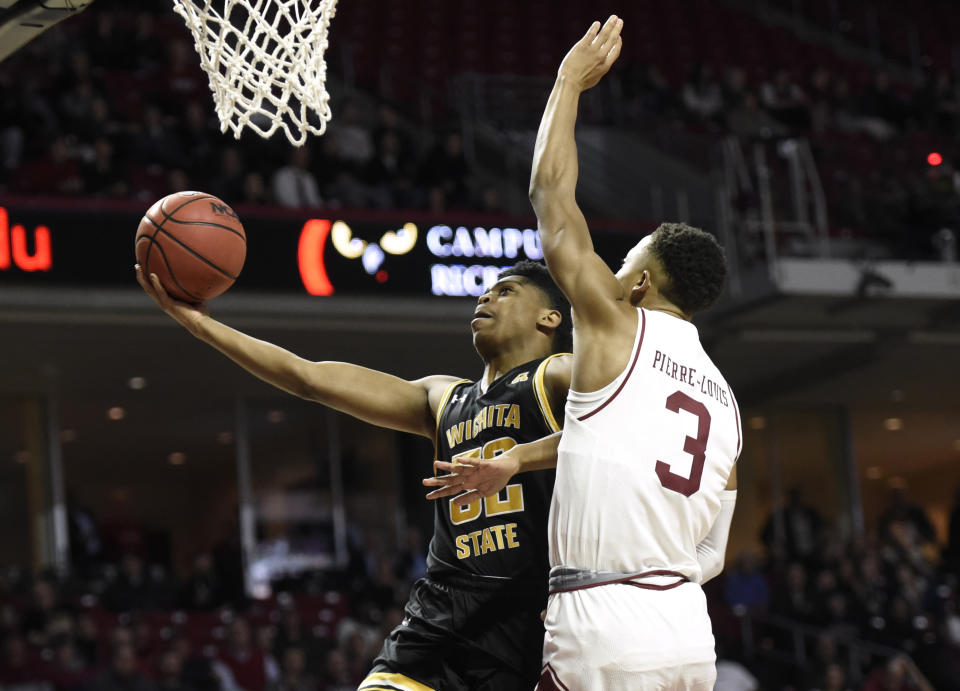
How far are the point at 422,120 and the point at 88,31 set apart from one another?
3298 millimetres

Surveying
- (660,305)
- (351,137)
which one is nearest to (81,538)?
(351,137)

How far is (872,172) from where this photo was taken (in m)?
13.1

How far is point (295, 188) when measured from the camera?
37.5ft

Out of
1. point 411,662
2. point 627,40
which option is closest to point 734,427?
point 411,662

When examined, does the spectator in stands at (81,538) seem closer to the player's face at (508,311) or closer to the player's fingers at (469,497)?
the player's face at (508,311)

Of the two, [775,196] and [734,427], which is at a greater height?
[775,196]

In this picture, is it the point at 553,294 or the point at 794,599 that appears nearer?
the point at 553,294

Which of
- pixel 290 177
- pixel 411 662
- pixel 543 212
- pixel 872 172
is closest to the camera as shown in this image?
pixel 543 212

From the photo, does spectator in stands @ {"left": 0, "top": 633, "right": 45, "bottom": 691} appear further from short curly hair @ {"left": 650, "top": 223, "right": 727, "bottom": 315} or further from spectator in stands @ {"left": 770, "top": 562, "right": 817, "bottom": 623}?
short curly hair @ {"left": 650, "top": 223, "right": 727, "bottom": 315}

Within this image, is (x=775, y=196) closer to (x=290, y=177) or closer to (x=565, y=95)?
(x=290, y=177)

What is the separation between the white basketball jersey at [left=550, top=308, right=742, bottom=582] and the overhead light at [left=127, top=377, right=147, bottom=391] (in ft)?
34.3

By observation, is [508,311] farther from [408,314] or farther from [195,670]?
[408,314]

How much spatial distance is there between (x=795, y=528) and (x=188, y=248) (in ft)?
41.3

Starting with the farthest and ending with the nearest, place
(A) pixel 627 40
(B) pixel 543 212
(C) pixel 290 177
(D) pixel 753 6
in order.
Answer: (D) pixel 753 6 < (A) pixel 627 40 < (C) pixel 290 177 < (B) pixel 543 212
